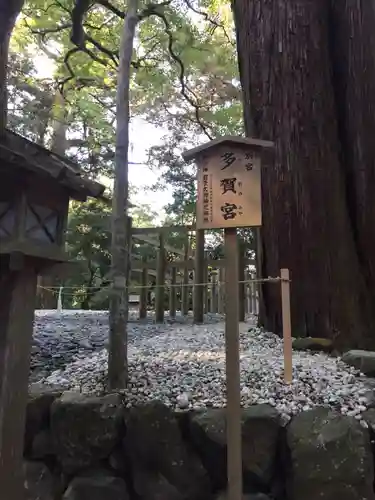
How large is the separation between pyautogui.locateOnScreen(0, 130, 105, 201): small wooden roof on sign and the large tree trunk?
0.12 metres

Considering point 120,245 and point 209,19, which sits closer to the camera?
point 120,245

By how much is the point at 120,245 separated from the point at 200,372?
1246 mm

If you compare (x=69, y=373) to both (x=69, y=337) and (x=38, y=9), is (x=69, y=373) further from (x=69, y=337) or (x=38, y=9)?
(x=38, y=9)

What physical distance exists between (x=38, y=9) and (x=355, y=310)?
272 inches

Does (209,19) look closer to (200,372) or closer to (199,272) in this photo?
(199,272)

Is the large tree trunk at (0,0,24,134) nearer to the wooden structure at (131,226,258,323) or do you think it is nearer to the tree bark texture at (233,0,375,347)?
the tree bark texture at (233,0,375,347)

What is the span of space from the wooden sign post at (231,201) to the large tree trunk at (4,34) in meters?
1.17

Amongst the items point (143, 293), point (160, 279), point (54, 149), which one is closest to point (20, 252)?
point (160, 279)

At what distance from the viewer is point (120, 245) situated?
3.83 m

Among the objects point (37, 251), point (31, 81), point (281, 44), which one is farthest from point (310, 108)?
point (31, 81)

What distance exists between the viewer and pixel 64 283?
1281cm

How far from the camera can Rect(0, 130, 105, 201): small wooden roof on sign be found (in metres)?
2.59

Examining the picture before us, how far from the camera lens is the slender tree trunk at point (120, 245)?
142 inches

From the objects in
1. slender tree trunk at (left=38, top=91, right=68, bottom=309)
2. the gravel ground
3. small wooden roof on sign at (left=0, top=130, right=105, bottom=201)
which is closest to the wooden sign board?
small wooden roof on sign at (left=0, top=130, right=105, bottom=201)
